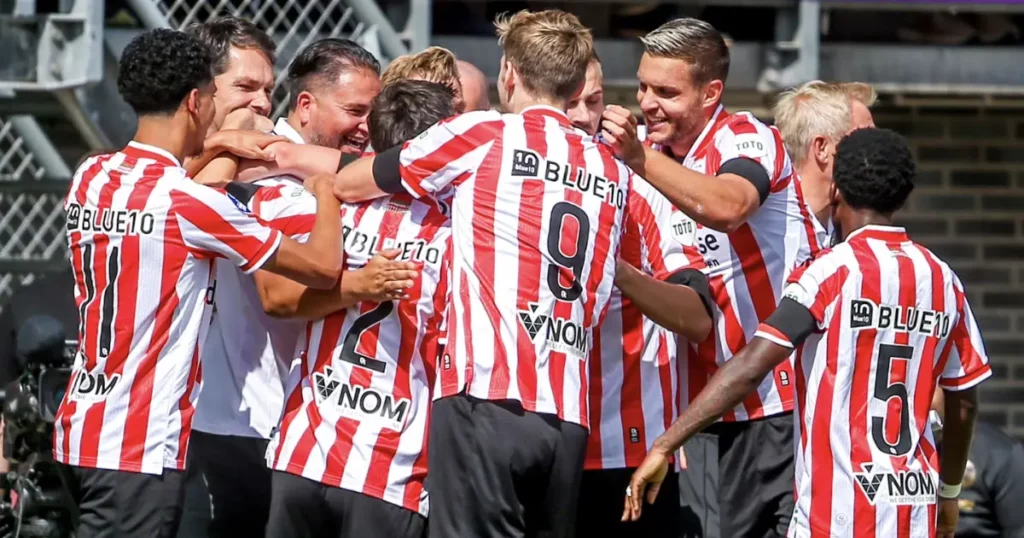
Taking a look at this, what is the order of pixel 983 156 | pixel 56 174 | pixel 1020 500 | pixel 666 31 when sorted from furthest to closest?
pixel 983 156 < pixel 56 174 < pixel 1020 500 < pixel 666 31

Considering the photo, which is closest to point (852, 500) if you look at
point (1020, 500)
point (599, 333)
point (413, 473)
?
point (599, 333)

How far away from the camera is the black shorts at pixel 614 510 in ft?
16.3

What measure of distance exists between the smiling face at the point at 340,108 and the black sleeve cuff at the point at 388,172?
0.57 m

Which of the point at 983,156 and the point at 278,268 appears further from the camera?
the point at 983,156

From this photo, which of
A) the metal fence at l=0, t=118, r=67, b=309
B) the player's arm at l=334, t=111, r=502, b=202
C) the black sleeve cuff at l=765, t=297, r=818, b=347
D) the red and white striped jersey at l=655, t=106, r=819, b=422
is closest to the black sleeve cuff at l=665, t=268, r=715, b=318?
the red and white striped jersey at l=655, t=106, r=819, b=422

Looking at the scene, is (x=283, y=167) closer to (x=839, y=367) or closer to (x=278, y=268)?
(x=278, y=268)

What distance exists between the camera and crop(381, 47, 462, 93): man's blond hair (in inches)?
205

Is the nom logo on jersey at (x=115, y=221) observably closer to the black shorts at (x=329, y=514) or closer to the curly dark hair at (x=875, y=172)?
the black shorts at (x=329, y=514)

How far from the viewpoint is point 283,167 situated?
4.80 m

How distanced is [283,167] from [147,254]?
21.1 inches

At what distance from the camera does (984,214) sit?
9.65 metres

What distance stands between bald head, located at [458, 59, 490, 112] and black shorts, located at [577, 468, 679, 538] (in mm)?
1385

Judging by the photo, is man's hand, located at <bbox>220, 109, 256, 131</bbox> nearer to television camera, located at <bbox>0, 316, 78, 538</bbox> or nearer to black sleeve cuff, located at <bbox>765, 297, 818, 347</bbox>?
television camera, located at <bbox>0, 316, 78, 538</bbox>

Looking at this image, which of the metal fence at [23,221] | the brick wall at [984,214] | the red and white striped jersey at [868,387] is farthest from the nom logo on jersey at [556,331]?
the brick wall at [984,214]
